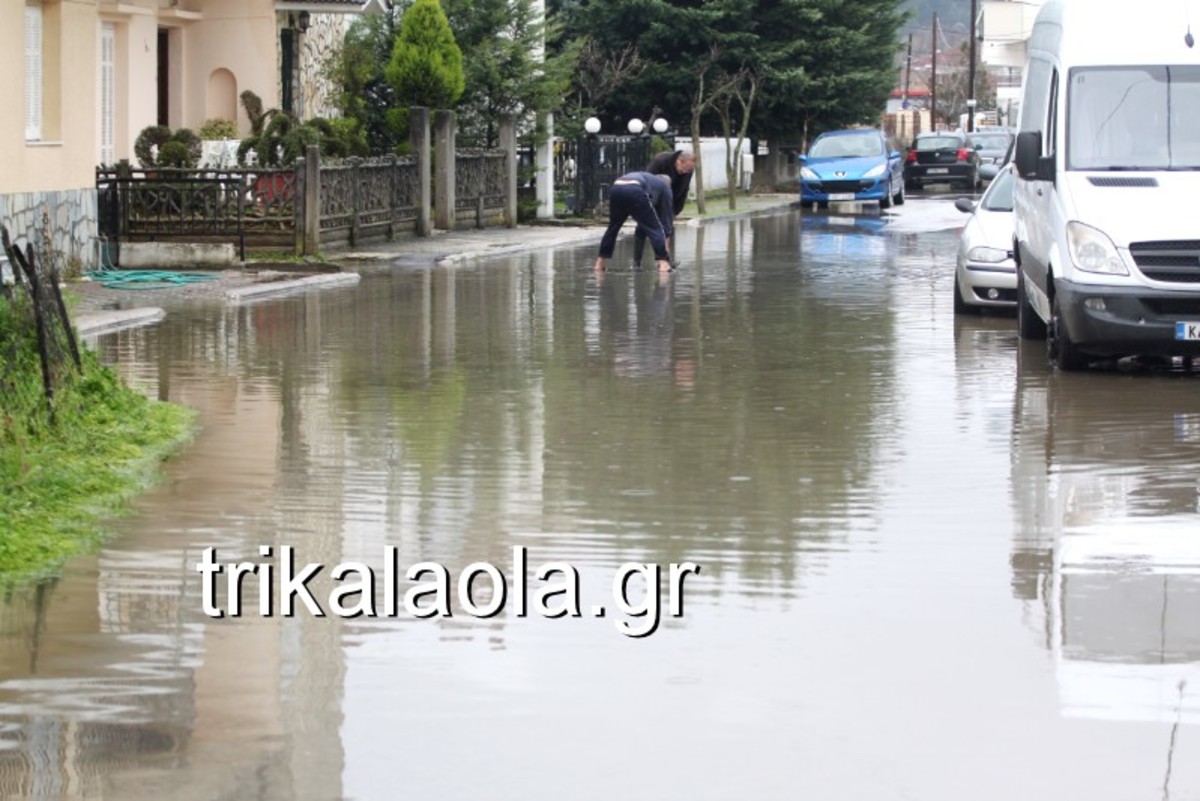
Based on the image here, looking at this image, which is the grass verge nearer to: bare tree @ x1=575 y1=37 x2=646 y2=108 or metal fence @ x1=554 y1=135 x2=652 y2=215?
metal fence @ x1=554 y1=135 x2=652 y2=215

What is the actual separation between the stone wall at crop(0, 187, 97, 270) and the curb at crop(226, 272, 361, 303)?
1649mm

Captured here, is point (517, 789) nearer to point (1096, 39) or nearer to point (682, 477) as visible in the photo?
point (682, 477)

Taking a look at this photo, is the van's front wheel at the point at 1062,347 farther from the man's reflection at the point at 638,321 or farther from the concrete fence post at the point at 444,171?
the concrete fence post at the point at 444,171

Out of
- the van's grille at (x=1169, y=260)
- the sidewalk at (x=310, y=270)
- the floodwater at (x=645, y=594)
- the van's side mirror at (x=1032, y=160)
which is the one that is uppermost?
the van's side mirror at (x=1032, y=160)

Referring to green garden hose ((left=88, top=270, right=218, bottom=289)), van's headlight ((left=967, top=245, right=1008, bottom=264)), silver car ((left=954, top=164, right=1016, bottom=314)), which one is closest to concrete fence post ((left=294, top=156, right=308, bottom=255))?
green garden hose ((left=88, top=270, right=218, bottom=289))

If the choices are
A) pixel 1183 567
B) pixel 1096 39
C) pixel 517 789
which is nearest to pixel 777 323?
pixel 1096 39

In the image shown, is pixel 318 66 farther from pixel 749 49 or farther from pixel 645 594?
pixel 645 594

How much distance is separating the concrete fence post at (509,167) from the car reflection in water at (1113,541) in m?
21.7

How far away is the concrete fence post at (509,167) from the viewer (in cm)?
3584

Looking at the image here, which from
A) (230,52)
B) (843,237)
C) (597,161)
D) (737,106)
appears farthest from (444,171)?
(737,106)

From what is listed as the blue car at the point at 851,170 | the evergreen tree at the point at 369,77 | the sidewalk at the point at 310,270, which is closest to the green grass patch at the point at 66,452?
the sidewalk at the point at 310,270

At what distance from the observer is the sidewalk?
19312 mm

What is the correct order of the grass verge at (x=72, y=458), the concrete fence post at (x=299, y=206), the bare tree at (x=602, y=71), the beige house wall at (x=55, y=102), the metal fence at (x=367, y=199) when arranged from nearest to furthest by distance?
the grass verge at (x=72, y=458) → the beige house wall at (x=55, y=102) → the concrete fence post at (x=299, y=206) → the metal fence at (x=367, y=199) → the bare tree at (x=602, y=71)

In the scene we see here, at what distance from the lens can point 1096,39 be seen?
52.9ft
